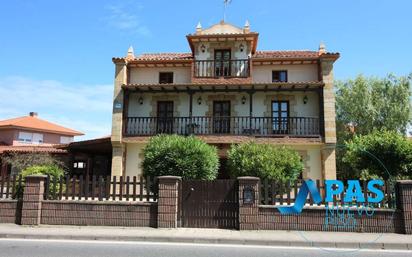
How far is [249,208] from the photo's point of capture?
9.84 m

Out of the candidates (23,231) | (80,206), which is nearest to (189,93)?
(80,206)

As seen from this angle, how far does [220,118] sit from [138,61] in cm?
581

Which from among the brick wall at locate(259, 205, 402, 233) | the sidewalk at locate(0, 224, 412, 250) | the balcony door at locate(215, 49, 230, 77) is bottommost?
the sidewalk at locate(0, 224, 412, 250)

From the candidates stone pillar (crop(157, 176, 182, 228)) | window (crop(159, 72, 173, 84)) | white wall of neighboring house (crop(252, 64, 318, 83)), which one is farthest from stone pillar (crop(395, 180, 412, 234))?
window (crop(159, 72, 173, 84))

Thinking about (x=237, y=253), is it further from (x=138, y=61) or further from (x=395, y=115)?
(x=395, y=115)

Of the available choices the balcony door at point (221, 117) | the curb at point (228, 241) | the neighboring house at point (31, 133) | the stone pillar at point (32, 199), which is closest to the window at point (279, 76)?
the balcony door at point (221, 117)

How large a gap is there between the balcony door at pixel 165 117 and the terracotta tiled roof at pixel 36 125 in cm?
2175

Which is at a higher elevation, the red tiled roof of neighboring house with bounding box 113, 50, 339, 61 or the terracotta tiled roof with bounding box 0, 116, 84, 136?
the red tiled roof of neighboring house with bounding box 113, 50, 339, 61

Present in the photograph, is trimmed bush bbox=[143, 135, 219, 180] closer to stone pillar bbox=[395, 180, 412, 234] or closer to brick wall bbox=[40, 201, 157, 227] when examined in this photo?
brick wall bbox=[40, 201, 157, 227]

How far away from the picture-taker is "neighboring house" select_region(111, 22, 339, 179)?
1778cm

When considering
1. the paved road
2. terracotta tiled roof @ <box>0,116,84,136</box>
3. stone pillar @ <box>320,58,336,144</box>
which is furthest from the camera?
terracotta tiled roof @ <box>0,116,84,136</box>

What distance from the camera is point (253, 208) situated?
9.84 metres

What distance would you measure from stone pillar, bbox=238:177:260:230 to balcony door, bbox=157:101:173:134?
943 centimetres

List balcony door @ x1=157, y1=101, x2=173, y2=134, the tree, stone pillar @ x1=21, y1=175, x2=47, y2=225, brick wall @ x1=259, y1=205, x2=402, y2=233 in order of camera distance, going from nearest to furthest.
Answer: brick wall @ x1=259, y1=205, x2=402, y2=233
stone pillar @ x1=21, y1=175, x2=47, y2=225
balcony door @ x1=157, y1=101, x2=173, y2=134
the tree
